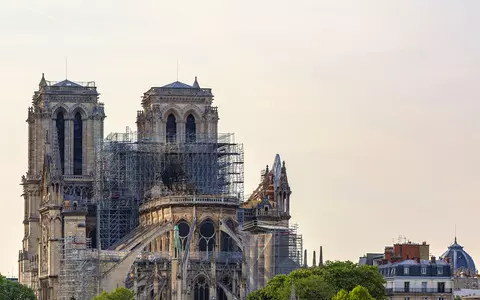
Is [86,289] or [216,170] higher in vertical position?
[216,170]

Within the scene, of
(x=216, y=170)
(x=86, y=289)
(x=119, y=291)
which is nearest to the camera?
(x=119, y=291)

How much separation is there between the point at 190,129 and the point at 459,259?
132 ft

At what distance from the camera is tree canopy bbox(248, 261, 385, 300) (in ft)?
413

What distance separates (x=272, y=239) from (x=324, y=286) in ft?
63.3

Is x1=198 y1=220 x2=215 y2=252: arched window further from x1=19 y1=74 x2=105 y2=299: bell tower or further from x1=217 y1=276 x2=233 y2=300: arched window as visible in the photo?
x1=19 y1=74 x2=105 y2=299: bell tower

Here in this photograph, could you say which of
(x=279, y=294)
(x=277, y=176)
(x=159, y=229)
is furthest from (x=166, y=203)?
(x=279, y=294)

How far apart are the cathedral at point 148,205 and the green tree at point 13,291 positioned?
5669mm

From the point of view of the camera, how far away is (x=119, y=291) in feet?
451

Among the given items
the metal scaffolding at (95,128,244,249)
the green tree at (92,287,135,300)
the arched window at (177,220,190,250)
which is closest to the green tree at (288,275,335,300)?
the green tree at (92,287,135,300)

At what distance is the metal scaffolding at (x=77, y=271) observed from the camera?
149375mm

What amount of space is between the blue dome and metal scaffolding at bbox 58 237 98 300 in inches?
1883

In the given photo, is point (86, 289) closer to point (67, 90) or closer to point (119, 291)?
point (119, 291)

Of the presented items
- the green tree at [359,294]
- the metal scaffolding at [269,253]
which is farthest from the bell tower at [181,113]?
the green tree at [359,294]

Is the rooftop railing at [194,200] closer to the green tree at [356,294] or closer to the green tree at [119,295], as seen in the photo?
the green tree at [119,295]
